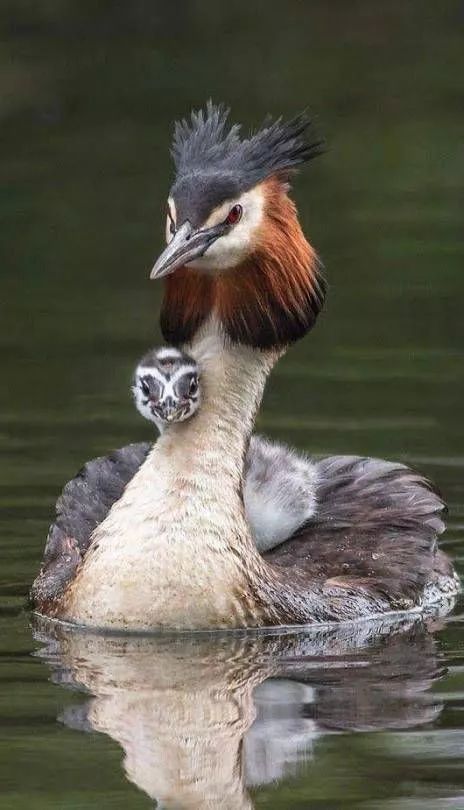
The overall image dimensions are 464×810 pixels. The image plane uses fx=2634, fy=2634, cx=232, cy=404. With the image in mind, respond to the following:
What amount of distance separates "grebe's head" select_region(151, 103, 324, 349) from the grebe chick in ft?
0.91

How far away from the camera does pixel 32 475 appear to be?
1389cm

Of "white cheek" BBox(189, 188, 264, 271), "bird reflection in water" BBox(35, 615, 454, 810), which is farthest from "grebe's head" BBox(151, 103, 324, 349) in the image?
"bird reflection in water" BBox(35, 615, 454, 810)

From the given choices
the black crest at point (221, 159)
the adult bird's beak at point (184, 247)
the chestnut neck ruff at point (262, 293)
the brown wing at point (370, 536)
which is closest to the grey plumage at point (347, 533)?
the brown wing at point (370, 536)

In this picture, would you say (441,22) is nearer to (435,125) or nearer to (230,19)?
(230,19)

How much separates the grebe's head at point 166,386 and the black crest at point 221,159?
1.98 feet

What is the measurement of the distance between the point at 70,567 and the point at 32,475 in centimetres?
226

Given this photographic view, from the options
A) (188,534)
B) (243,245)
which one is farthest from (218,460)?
(243,245)

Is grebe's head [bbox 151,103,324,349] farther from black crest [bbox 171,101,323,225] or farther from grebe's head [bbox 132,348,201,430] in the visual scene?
grebe's head [bbox 132,348,201,430]

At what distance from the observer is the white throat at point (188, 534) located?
1097 cm

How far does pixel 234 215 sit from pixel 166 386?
2.65 feet

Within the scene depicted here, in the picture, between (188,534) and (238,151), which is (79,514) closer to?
(188,534)

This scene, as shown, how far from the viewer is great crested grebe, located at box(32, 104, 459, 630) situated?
433 inches

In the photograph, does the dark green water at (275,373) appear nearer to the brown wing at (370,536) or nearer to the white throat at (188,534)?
the white throat at (188,534)

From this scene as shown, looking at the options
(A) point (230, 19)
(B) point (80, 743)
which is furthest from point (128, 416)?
(A) point (230, 19)
